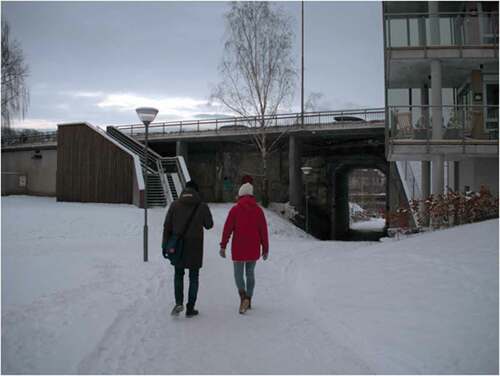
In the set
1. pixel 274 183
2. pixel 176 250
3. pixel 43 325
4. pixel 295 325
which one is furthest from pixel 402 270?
pixel 274 183

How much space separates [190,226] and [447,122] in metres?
10.4

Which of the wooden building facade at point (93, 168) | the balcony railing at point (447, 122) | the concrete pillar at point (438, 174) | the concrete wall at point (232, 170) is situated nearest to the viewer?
the balcony railing at point (447, 122)

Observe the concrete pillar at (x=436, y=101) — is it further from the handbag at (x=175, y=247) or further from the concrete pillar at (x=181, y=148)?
the concrete pillar at (x=181, y=148)

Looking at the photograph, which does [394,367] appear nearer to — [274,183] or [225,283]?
[225,283]

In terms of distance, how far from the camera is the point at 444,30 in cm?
1334

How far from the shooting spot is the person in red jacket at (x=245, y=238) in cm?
497

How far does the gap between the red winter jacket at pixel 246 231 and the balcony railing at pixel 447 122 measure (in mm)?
8703

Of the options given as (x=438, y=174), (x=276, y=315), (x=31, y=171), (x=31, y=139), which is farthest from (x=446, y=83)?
(x=31, y=139)

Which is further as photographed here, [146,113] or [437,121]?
[437,121]

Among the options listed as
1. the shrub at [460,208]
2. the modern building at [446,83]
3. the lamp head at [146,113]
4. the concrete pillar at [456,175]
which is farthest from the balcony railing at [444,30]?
the lamp head at [146,113]

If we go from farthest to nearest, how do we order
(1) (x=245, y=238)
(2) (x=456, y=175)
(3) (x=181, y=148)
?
(3) (x=181, y=148) < (2) (x=456, y=175) < (1) (x=245, y=238)

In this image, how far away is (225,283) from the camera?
21.7 ft

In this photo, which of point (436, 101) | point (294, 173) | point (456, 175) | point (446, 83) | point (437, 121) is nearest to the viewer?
point (437, 121)

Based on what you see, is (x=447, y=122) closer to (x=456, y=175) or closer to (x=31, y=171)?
(x=456, y=175)
